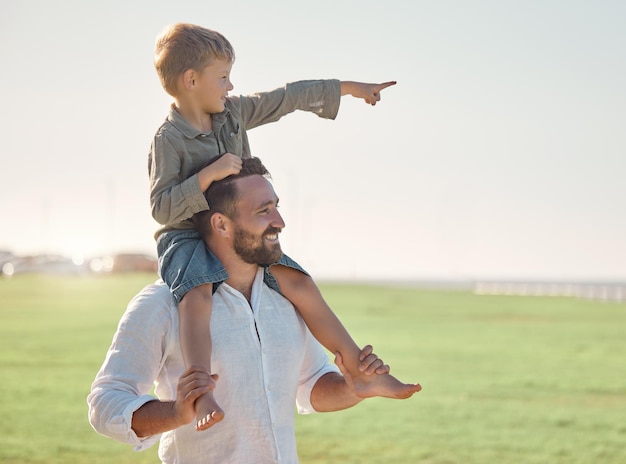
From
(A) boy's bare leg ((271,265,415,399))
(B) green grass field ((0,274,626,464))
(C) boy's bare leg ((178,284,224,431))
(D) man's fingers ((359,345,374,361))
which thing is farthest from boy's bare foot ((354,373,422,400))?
(B) green grass field ((0,274,626,464))

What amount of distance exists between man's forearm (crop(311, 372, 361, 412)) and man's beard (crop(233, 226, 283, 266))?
611mm

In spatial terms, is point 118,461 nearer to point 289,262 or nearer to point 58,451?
point 58,451

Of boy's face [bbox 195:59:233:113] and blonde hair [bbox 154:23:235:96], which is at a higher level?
blonde hair [bbox 154:23:235:96]

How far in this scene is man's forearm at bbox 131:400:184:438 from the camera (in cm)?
325

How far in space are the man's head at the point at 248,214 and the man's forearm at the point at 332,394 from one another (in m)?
0.62

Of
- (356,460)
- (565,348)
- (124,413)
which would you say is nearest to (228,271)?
(124,413)

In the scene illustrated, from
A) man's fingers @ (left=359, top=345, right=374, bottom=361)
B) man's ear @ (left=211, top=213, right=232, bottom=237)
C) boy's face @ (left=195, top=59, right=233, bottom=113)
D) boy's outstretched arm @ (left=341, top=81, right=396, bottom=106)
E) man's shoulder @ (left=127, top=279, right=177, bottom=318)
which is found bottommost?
man's fingers @ (left=359, top=345, right=374, bottom=361)

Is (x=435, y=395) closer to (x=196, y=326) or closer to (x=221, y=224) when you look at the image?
(x=221, y=224)

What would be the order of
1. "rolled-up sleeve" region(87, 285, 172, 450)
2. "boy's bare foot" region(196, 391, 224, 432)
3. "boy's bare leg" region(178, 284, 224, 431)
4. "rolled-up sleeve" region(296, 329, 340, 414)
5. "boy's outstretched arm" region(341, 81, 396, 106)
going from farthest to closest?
"boy's outstretched arm" region(341, 81, 396, 106) < "rolled-up sleeve" region(296, 329, 340, 414) < "boy's bare leg" region(178, 284, 224, 431) < "rolled-up sleeve" region(87, 285, 172, 450) < "boy's bare foot" region(196, 391, 224, 432)

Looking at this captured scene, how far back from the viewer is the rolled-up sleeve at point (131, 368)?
10.9 ft

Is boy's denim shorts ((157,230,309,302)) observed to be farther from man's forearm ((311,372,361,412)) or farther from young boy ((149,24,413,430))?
man's forearm ((311,372,361,412))

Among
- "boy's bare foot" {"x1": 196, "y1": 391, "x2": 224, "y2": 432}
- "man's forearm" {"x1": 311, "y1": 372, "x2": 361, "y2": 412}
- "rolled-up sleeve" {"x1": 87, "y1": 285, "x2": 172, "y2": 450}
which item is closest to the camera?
"boy's bare foot" {"x1": 196, "y1": 391, "x2": 224, "y2": 432}

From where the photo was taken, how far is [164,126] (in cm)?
382

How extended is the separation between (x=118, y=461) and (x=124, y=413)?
571cm
